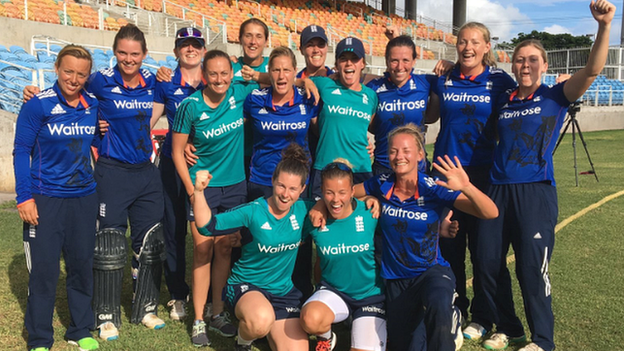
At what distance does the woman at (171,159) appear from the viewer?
4.71 meters

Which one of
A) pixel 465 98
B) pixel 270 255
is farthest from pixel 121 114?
pixel 465 98

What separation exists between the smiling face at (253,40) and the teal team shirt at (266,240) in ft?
5.11

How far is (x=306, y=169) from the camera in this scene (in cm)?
402

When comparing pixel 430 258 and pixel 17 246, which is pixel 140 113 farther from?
pixel 17 246

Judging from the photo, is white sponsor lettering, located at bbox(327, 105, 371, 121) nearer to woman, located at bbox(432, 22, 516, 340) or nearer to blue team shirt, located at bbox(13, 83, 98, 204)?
woman, located at bbox(432, 22, 516, 340)

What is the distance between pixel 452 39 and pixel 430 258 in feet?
114

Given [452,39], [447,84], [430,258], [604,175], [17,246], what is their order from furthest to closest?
[452,39] < [604,175] < [17,246] < [447,84] < [430,258]

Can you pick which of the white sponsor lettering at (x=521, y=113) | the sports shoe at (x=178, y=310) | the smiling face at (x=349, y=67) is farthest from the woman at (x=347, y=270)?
the sports shoe at (x=178, y=310)

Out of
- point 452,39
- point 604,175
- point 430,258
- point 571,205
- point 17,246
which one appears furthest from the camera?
point 452,39

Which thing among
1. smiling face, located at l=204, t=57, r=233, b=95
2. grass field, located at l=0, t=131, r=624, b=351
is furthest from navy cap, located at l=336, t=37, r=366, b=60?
grass field, located at l=0, t=131, r=624, b=351

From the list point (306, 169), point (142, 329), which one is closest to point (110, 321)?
point (142, 329)

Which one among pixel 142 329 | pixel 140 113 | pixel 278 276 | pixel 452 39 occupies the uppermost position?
pixel 452 39

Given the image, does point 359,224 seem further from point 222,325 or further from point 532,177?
point 222,325

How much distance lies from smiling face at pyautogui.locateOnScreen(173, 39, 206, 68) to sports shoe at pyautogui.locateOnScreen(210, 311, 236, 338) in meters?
2.09
